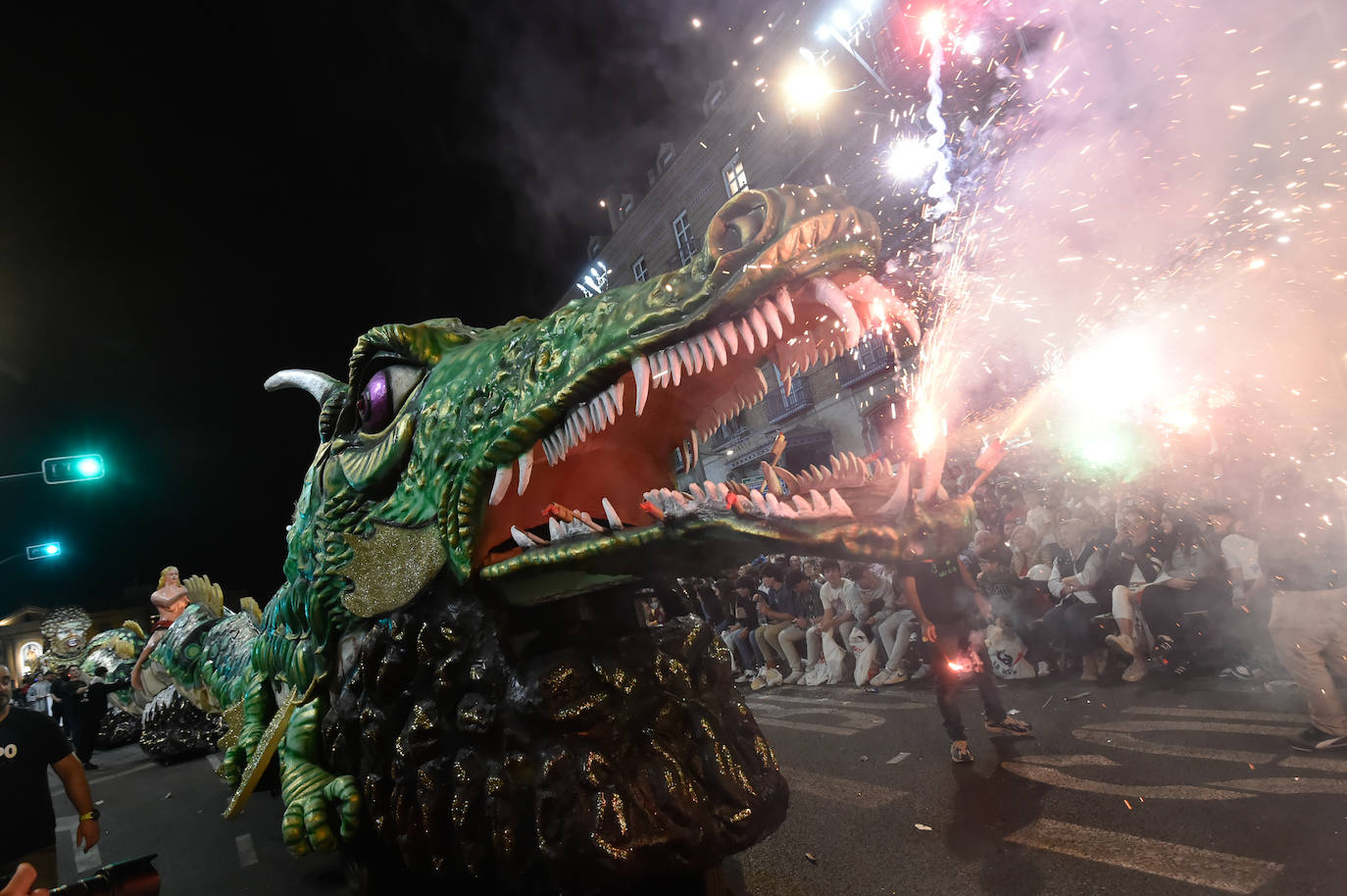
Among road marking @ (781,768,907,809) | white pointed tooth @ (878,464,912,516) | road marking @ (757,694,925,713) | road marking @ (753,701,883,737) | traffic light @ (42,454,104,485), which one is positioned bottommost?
road marking @ (757,694,925,713)

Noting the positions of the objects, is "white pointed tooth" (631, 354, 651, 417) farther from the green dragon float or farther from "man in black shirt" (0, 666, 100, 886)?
"man in black shirt" (0, 666, 100, 886)

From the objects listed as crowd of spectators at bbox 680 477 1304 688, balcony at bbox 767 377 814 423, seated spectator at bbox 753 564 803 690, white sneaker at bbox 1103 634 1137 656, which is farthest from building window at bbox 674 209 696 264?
white sneaker at bbox 1103 634 1137 656

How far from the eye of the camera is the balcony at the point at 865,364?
1608 cm

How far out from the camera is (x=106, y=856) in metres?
4.30

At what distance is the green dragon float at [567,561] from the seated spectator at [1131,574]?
646cm

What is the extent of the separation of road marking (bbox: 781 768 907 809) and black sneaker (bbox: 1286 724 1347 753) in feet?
7.95

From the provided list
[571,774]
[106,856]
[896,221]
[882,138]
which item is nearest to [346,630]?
[571,774]

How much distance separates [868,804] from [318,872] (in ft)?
9.24

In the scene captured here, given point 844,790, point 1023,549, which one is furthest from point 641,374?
point 1023,549

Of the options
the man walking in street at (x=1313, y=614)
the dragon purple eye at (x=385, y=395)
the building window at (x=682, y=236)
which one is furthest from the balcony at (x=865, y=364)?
the dragon purple eye at (x=385, y=395)

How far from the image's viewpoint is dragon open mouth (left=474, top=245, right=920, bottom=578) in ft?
3.83

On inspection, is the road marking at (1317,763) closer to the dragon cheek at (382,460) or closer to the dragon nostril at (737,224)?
the dragon nostril at (737,224)

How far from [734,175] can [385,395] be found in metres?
20.4

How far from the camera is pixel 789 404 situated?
1867 cm
